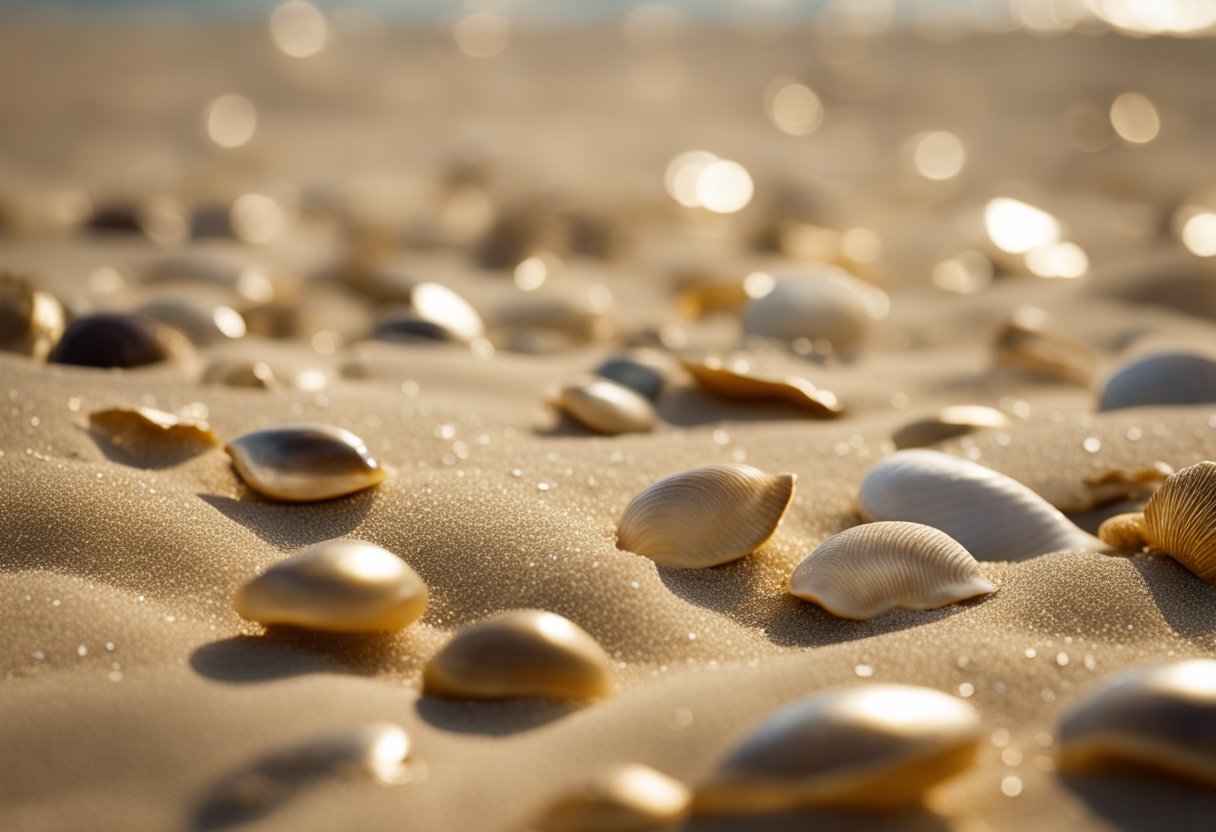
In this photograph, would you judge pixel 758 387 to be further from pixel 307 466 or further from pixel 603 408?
pixel 307 466

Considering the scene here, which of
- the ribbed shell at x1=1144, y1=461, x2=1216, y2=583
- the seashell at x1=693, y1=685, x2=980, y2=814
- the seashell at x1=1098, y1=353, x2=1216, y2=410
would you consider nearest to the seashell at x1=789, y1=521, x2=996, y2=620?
the ribbed shell at x1=1144, y1=461, x2=1216, y2=583

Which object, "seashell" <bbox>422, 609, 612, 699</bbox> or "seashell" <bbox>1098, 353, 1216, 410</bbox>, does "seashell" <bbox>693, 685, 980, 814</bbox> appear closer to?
"seashell" <bbox>422, 609, 612, 699</bbox>

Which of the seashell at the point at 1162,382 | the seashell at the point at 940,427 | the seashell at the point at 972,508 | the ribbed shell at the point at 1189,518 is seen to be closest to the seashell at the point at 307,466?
the seashell at the point at 972,508

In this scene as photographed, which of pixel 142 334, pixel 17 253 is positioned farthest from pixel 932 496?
pixel 17 253

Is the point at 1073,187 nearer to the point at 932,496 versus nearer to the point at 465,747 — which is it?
the point at 932,496

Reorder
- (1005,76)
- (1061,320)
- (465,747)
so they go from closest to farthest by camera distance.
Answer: (465,747)
(1061,320)
(1005,76)

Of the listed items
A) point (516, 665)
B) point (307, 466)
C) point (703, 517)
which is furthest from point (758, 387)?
point (516, 665)
